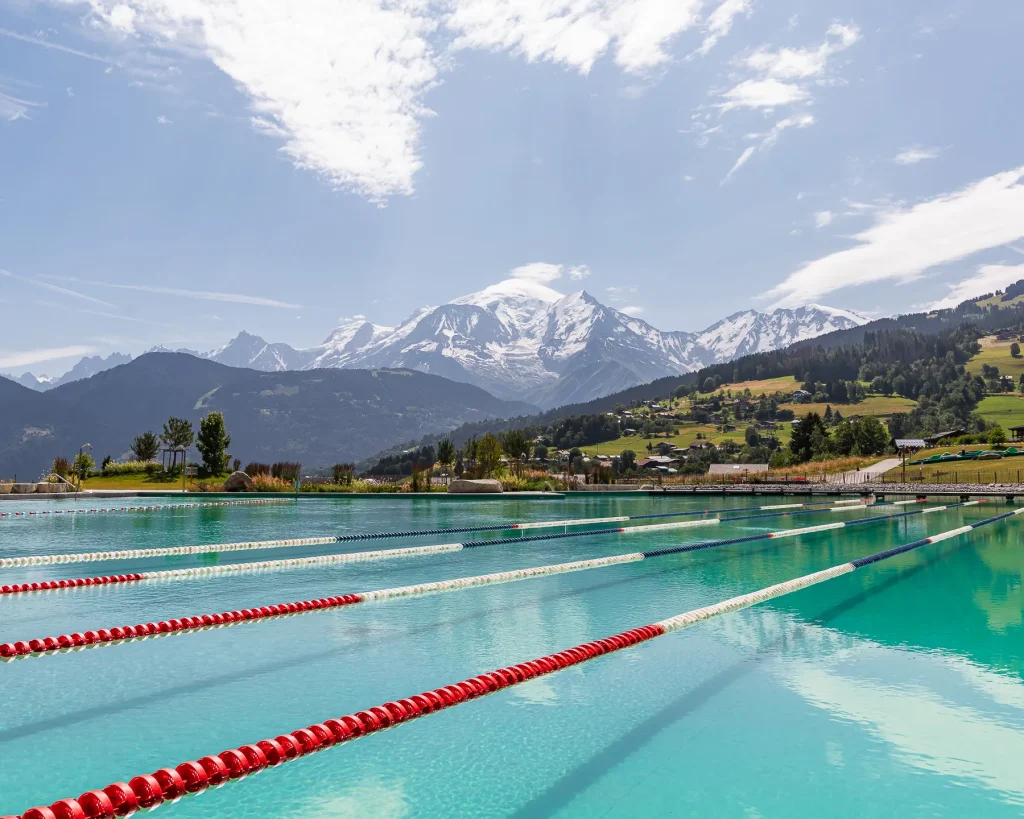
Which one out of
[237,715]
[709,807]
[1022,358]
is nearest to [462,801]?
[709,807]

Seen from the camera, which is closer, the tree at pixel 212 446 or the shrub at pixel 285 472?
the shrub at pixel 285 472

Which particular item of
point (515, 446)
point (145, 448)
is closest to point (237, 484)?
point (145, 448)

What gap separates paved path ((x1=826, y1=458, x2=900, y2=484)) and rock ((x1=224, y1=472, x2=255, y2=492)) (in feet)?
168

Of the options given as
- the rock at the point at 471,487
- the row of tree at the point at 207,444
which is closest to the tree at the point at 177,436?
the row of tree at the point at 207,444

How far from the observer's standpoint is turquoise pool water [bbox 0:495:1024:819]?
217 inches

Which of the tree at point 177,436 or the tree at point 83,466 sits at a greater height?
the tree at point 177,436

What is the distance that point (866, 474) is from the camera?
240ft

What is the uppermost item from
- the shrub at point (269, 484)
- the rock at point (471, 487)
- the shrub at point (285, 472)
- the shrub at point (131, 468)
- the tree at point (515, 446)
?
the tree at point (515, 446)

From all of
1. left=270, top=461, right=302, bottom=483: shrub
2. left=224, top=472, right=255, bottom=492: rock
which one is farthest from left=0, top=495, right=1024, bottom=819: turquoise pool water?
left=270, top=461, right=302, bottom=483: shrub

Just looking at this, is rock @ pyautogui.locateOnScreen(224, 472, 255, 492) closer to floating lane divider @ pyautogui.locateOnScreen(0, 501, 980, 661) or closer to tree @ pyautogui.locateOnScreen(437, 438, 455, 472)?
tree @ pyautogui.locateOnScreen(437, 438, 455, 472)

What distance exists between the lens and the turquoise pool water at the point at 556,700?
5504mm

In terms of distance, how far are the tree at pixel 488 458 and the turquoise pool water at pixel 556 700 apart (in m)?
39.9

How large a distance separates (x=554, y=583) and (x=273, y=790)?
30.8 ft

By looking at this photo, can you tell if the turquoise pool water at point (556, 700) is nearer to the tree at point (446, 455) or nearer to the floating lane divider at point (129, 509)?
the floating lane divider at point (129, 509)
